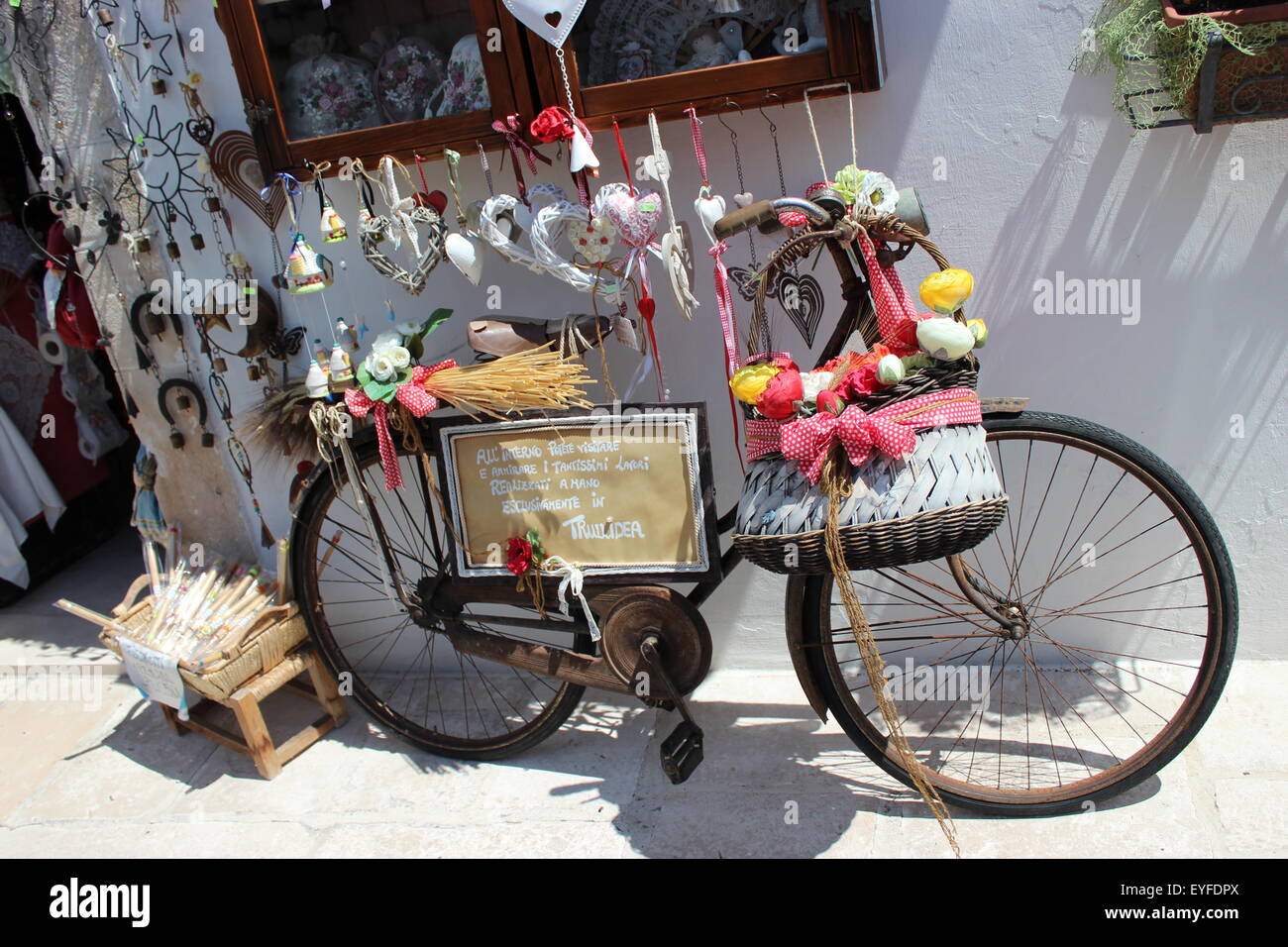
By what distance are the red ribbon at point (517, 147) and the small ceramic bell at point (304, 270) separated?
0.64 m

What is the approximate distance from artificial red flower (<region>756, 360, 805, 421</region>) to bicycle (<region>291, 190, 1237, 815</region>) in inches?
12.2

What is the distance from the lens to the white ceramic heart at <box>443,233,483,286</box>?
2.74 meters

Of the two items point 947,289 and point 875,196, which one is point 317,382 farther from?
point 947,289

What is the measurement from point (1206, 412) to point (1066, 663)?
91 cm

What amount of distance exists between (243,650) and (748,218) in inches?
86.1

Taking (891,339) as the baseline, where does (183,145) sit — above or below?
above

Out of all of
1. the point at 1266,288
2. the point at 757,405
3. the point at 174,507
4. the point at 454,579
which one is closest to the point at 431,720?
the point at 454,579

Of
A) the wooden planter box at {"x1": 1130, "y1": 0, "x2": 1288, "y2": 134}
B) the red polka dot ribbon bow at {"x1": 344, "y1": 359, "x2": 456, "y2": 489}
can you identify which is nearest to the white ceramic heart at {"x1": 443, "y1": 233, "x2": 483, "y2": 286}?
the red polka dot ribbon bow at {"x1": 344, "y1": 359, "x2": 456, "y2": 489}

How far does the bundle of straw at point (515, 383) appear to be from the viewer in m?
2.72

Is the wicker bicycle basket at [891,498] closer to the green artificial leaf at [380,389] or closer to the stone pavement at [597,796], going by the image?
the stone pavement at [597,796]

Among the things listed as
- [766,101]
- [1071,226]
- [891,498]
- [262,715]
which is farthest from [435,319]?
[1071,226]

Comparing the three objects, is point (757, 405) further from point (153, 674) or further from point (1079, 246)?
point (153, 674)

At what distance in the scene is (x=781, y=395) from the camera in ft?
7.59

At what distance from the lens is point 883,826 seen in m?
2.78
